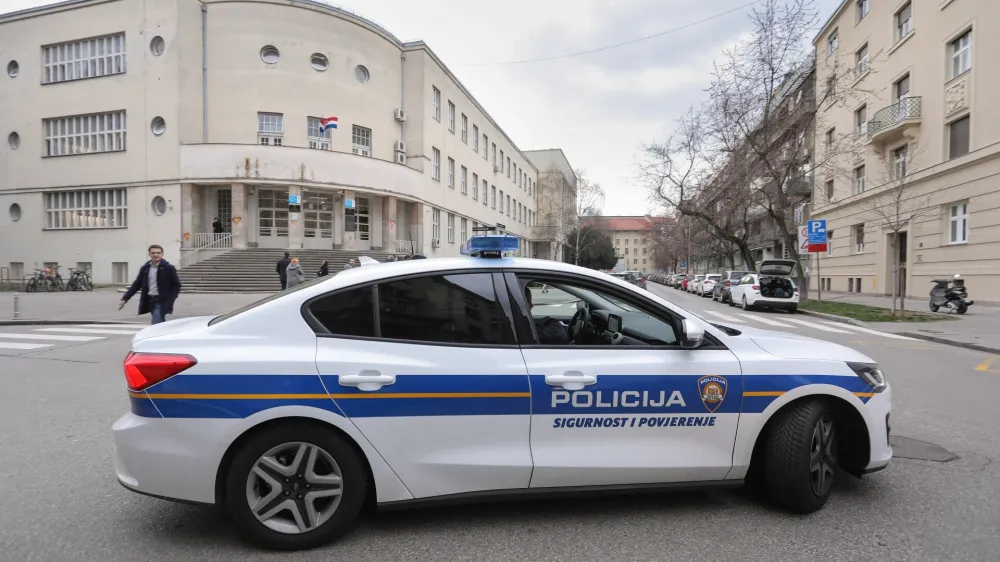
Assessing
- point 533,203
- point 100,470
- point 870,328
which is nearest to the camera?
point 100,470

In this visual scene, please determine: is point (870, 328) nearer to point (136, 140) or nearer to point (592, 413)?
point (592, 413)

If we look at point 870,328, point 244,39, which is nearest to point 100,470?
point 870,328

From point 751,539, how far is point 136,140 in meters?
34.3

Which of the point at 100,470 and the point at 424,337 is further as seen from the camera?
the point at 100,470

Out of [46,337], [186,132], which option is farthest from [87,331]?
[186,132]

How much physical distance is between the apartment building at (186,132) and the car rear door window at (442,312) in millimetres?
27452

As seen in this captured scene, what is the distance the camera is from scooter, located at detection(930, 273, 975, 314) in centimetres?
1598

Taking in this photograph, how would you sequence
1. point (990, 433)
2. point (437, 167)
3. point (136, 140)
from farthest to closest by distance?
point (437, 167)
point (136, 140)
point (990, 433)

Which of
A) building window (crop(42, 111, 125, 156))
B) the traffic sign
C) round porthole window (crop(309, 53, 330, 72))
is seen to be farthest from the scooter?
building window (crop(42, 111, 125, 156))

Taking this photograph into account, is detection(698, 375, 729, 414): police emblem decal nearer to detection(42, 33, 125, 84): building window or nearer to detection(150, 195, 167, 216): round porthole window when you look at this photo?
detection(150, 195, 167, 216): round porthole window

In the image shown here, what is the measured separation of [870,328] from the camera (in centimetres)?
1371

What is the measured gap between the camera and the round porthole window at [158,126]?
2780 centimetres

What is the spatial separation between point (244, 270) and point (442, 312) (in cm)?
2565

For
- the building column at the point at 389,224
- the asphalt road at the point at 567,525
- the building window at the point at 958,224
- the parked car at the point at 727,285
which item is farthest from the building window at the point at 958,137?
the building column at the point at 389,224
